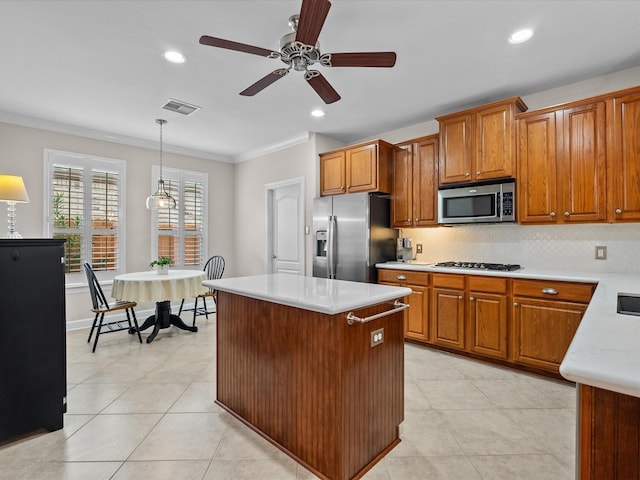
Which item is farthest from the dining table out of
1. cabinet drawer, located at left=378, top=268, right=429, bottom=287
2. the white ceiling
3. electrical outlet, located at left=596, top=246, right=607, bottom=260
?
electrical outlet, located at left=596, top=246, right=607, bottom=260

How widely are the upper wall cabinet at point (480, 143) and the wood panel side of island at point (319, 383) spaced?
6.95ft

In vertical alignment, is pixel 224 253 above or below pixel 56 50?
below

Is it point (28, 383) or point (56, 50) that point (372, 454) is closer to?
point (28, 383)

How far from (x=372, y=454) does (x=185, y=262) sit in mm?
4612

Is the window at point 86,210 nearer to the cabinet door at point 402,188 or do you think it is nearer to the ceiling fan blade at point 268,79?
the ceiling fan blade at point 268,79

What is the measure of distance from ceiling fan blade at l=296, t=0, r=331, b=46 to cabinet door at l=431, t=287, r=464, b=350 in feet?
8.61

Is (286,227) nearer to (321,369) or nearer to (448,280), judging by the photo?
(448,280)

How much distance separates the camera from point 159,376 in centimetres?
294

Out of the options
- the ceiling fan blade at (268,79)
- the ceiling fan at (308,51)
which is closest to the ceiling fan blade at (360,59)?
the ceiling fan at (308,51)

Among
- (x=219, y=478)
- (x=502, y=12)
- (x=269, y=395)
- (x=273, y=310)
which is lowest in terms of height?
(x=219, y=478)

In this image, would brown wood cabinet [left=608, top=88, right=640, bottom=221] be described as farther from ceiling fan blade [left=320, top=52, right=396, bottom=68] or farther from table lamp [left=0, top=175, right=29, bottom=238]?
table lamp [left=0, top=175, right=29, bottom=238]

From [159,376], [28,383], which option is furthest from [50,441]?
[159,376]

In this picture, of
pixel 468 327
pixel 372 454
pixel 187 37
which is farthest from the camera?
pixel 468 327

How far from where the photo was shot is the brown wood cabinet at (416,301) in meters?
3.55
